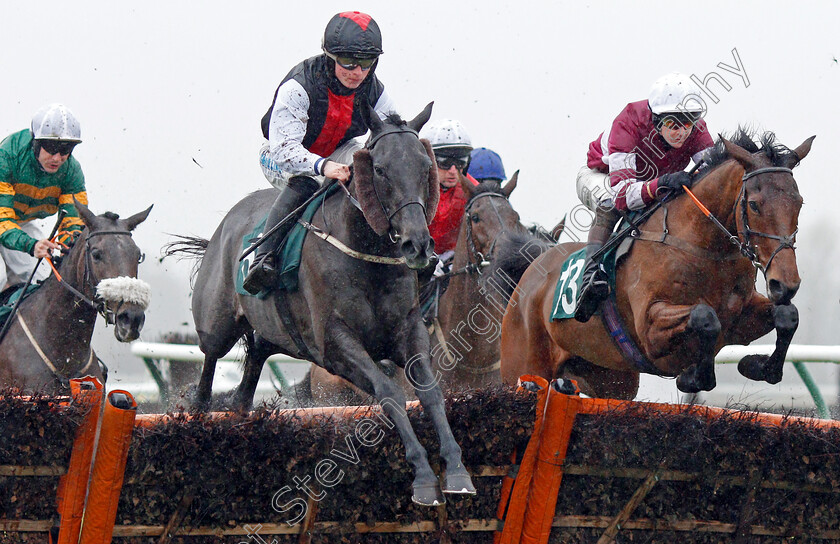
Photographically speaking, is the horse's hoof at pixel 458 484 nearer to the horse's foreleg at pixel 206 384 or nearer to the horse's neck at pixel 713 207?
the horse's neck at pixel 713 207

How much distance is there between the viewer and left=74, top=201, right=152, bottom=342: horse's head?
6.02 m

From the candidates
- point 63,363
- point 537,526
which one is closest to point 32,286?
point 63,363

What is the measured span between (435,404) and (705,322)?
156cm

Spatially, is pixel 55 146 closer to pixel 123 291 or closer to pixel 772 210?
pixel 123 291

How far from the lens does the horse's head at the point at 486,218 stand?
23.2ft

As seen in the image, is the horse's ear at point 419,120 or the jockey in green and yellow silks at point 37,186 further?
the jockey in green and yellow silks at point 37,186

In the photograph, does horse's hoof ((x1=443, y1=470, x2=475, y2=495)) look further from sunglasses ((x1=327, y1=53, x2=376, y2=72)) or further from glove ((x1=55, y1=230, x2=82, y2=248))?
glove ((x1=55, y1=230, x2=82, y2=248))

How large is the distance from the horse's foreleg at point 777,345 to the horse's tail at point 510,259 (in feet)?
6.25

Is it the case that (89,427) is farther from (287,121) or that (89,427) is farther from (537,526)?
(287,121)

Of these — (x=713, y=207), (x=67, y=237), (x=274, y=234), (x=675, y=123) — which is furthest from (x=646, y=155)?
(x=67, y=237)

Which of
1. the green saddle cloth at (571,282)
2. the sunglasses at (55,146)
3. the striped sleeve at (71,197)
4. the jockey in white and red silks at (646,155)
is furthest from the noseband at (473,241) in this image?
the sunglasses at (55,146)

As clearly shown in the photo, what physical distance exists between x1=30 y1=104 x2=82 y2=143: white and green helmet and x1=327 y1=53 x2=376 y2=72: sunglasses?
253cm

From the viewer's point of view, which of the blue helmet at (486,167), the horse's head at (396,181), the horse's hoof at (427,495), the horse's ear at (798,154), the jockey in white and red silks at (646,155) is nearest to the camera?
the horse's hoof at (427,495)

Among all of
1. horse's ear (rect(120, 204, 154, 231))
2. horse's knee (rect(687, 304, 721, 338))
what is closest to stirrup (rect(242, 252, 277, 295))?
horse's ear (rect(120, 204, 154, 231))
